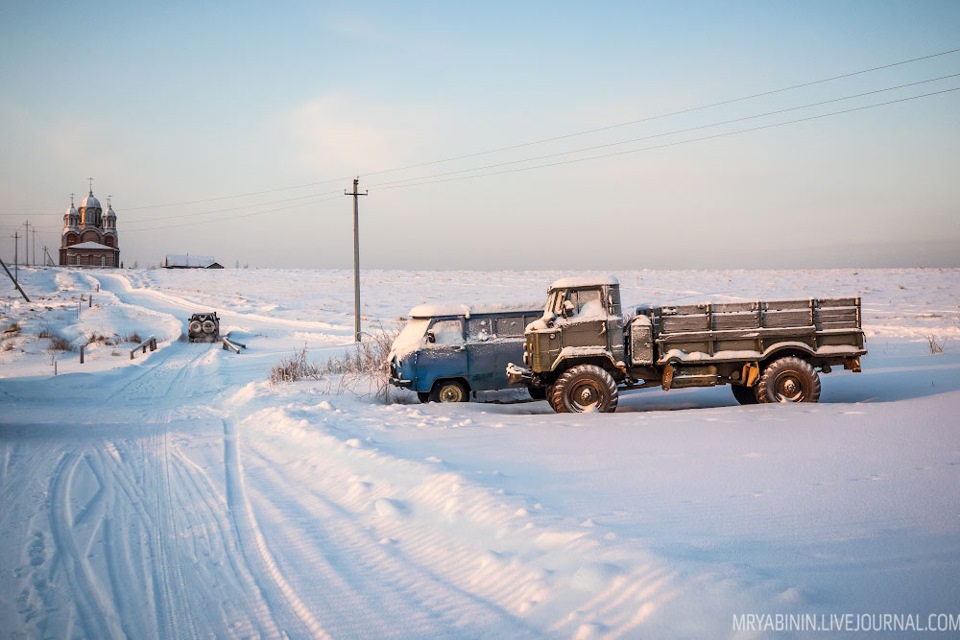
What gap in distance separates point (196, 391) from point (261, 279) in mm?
59343

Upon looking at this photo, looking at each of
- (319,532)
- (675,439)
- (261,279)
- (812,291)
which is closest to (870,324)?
(812,291)

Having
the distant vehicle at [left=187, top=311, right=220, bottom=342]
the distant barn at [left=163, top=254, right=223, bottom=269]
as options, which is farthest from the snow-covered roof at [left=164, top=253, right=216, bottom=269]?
the distant vehicle at [left=187, top=311, right=220, bottom=342]

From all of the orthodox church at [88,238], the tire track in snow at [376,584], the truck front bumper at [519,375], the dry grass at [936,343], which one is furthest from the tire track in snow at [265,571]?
the orthodox church at [88,238]

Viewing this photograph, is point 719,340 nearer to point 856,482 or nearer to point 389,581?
point 856,482

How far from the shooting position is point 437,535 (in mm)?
5297

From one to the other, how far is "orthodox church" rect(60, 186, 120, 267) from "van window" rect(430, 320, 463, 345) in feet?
374

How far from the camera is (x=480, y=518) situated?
17.7 ft

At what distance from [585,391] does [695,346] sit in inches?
84.4

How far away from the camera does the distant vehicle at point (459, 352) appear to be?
1211 centimetres

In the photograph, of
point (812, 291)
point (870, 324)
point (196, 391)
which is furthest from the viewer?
point (812, 291)

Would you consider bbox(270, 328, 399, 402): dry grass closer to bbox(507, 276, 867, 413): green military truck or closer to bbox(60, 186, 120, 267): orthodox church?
bbox(507, 276, 867, 413): green military truck

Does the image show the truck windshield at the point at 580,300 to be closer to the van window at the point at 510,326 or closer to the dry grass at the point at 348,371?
the van window at the point at 510,326

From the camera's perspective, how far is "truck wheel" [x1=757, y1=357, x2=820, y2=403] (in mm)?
10383

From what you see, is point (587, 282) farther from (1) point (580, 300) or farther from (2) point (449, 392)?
(2) point (449, 392)
